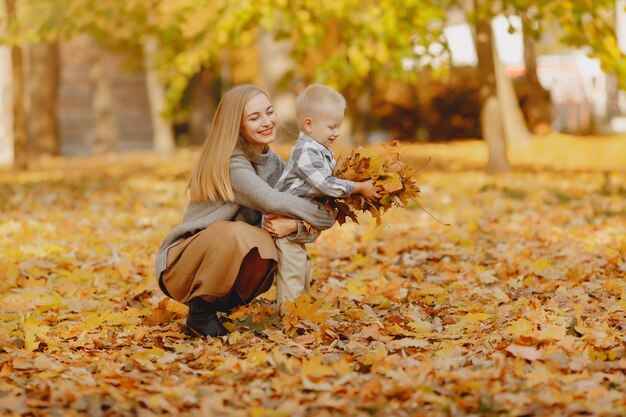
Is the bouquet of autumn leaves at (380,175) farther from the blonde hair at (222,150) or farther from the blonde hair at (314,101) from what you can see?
the blonde hair at (222,150)

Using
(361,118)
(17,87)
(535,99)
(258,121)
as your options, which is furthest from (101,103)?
(258,121)

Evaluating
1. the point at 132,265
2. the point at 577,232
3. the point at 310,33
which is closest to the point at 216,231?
the point at 132,265

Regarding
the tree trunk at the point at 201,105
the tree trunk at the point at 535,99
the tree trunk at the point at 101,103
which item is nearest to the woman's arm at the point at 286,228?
the tree trunk at the point at 535,99

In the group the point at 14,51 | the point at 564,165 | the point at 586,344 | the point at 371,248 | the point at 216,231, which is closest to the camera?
the point at 586,344

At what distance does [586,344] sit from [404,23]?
7.88 m

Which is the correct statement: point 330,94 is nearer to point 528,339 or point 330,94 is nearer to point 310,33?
point 528,339

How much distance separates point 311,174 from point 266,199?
0.82ft

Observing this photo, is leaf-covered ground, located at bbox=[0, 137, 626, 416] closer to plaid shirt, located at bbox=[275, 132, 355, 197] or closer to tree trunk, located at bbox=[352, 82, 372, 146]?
plaid shirt, located at bbox=[275, 132, 355, 197]

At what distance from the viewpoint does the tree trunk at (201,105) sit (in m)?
28.7

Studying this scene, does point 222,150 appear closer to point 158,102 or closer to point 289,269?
point 289,269

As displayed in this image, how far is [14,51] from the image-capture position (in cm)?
1451

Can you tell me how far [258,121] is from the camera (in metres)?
4.96

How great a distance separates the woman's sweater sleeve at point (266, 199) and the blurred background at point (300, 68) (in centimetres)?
41

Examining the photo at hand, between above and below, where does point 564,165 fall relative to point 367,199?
below
